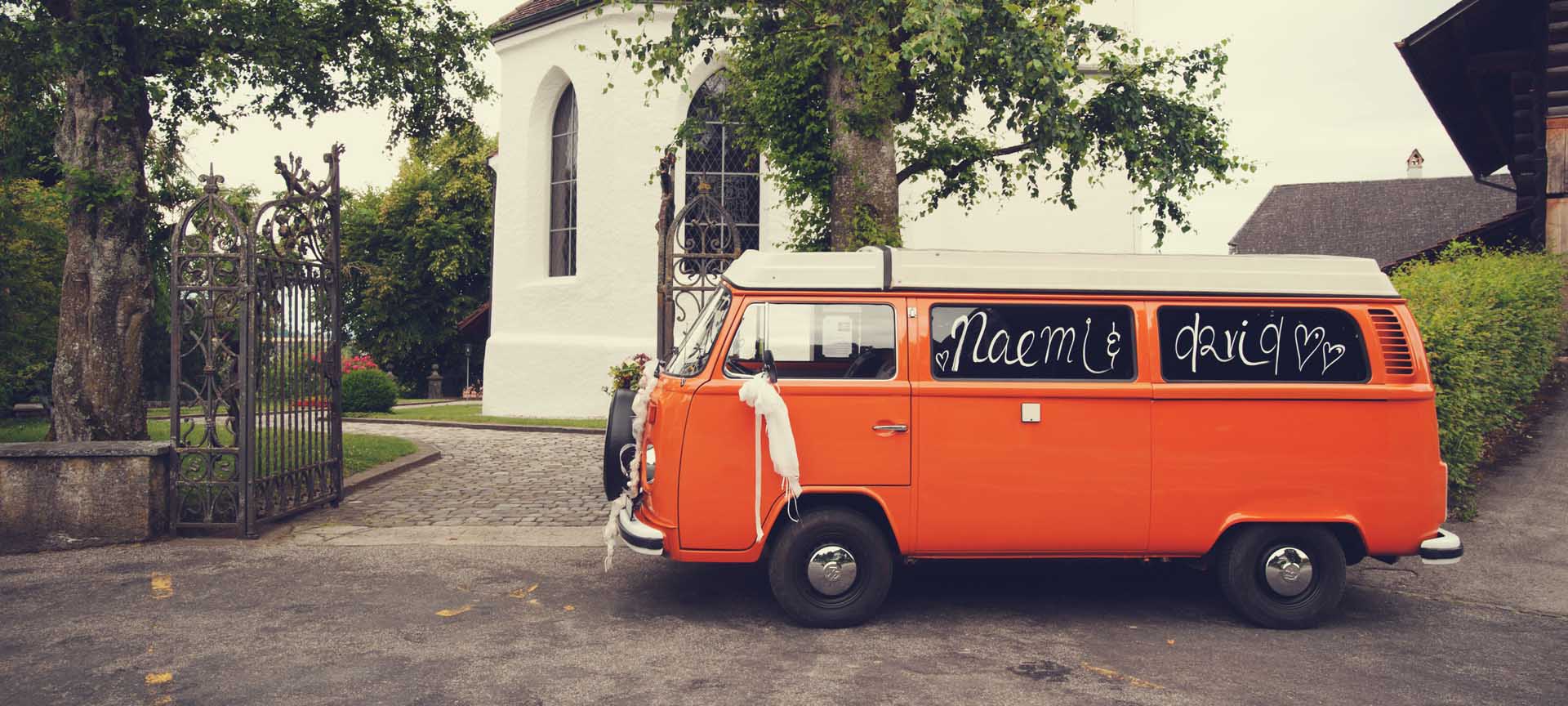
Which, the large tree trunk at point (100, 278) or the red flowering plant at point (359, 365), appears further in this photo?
the red flowering plant at point (359, 365)

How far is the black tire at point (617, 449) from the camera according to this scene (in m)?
6.57

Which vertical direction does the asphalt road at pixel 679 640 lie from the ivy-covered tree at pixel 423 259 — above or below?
below

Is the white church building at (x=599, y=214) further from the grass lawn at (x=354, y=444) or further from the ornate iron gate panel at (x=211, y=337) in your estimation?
the ornate iron gate panel at (x=211, y=337)

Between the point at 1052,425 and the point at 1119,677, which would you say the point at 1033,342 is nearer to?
the point at 1052,425

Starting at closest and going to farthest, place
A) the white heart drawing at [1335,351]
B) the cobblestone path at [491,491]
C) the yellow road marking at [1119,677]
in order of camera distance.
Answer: the yellow road marking at [1119,677] → the white heart drawing at [1335,351] → the cobblestone path at [491,491]

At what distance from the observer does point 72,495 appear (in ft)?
26.4

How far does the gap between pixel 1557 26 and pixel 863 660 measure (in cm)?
1341

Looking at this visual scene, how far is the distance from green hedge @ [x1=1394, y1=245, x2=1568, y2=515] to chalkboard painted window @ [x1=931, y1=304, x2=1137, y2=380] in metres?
3.93

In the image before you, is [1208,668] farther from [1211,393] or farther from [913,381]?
[913,381]

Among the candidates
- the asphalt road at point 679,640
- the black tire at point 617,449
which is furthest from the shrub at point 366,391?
the black tire at point 617,449

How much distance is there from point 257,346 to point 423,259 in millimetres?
32671

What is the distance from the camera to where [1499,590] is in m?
6.98

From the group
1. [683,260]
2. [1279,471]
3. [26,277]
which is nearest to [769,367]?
[1279,471]

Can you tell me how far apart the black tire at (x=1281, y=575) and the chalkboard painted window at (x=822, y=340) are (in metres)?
2.32
